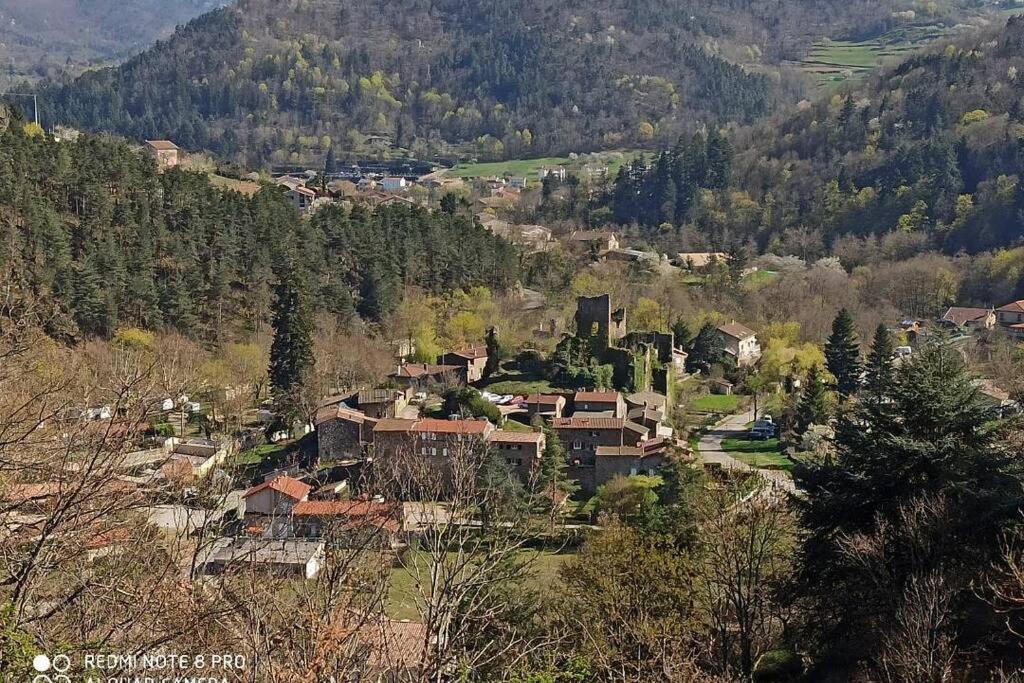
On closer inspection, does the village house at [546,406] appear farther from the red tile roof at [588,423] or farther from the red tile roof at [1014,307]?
the red tile roof at [1014,307]

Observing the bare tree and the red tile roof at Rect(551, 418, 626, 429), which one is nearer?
the bare tree

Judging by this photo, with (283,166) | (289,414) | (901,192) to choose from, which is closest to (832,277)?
(901,192)

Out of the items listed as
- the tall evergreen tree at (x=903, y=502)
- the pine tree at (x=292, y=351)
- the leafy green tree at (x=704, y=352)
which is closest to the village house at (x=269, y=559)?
the tall evergreen tree at (x=903, y=502)

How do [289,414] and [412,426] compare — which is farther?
[289,414]

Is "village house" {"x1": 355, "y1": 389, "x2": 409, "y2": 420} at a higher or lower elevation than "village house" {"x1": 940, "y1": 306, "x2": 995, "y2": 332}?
higher

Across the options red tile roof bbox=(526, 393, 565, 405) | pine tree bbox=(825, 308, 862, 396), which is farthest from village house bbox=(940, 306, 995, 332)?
red tile roof bbox=(526, 393, 565, 405)

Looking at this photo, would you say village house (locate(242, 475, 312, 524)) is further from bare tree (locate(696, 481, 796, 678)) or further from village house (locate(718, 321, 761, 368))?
village house (locate(718, 321, 761, 368))

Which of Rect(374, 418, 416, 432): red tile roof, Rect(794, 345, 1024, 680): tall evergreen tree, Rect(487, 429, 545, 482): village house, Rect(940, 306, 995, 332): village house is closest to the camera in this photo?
Rect(794, 345, 1024, 680): tall evergreen tree

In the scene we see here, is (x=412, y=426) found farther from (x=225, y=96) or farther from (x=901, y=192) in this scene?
(x=225, y=96)
